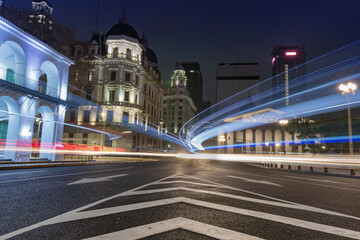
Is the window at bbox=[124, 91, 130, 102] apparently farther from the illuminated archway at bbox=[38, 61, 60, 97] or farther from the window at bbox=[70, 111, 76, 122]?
the illuminated archway at bbox=[38, 61, 60, 97]

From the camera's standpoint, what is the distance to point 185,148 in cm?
11100

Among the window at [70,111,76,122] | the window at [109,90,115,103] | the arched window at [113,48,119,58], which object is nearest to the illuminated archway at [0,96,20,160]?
the window at [70,111,76,122]

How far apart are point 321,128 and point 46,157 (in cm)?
3786

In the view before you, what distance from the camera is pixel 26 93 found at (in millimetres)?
19531

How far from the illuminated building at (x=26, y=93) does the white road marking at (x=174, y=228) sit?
1806 cm

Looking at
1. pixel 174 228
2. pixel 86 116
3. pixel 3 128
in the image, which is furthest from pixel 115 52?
pixel 174 228

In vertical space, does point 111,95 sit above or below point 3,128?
above

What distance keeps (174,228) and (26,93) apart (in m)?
20.5

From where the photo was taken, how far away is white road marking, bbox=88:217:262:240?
9.95 ft

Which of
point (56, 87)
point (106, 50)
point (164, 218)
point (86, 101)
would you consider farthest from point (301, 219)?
point (106, 50)

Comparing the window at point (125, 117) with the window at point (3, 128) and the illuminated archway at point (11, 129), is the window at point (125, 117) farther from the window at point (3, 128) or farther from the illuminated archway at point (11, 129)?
the illuminated archway at point (11, 129)

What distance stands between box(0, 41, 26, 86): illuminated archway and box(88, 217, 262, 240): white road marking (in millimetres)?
21014

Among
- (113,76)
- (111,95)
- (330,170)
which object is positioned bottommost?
(330,170)

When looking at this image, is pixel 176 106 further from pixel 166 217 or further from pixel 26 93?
pixel 166 217
